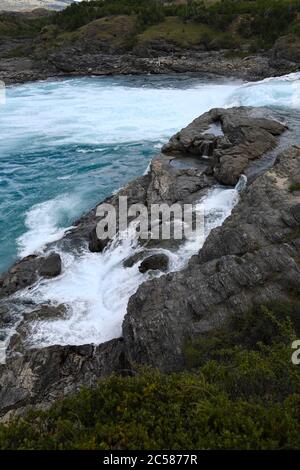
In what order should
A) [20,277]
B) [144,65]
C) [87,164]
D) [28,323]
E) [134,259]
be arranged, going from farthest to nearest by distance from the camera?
1. [144,65]
2. [87,164]
3. [20,277]
4. [134,259]
5. [28,323]

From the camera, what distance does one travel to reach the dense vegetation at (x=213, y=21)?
2247 inches

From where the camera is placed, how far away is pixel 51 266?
51.3ft

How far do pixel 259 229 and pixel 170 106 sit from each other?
27888 mm

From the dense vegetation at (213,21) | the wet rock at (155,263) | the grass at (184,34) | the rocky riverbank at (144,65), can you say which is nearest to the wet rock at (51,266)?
the wet rock at (155,263)

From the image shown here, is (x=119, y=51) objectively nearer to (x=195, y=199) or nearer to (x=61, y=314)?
(x=195, y=199)

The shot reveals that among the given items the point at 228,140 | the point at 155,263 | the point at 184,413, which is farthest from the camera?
the point at 228,140

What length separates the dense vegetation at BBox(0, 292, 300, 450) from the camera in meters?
5.84

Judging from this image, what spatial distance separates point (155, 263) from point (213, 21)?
184 feet

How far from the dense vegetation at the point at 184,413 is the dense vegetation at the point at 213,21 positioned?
174ft

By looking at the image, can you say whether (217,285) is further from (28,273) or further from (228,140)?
(228,140)

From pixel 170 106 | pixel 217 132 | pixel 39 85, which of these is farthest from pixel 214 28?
pixel 217 132

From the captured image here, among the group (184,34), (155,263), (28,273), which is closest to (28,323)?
(28,273)

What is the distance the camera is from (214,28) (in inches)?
2410

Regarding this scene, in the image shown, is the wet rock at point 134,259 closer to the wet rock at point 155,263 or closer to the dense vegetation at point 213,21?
the wet rock at point 155,263
